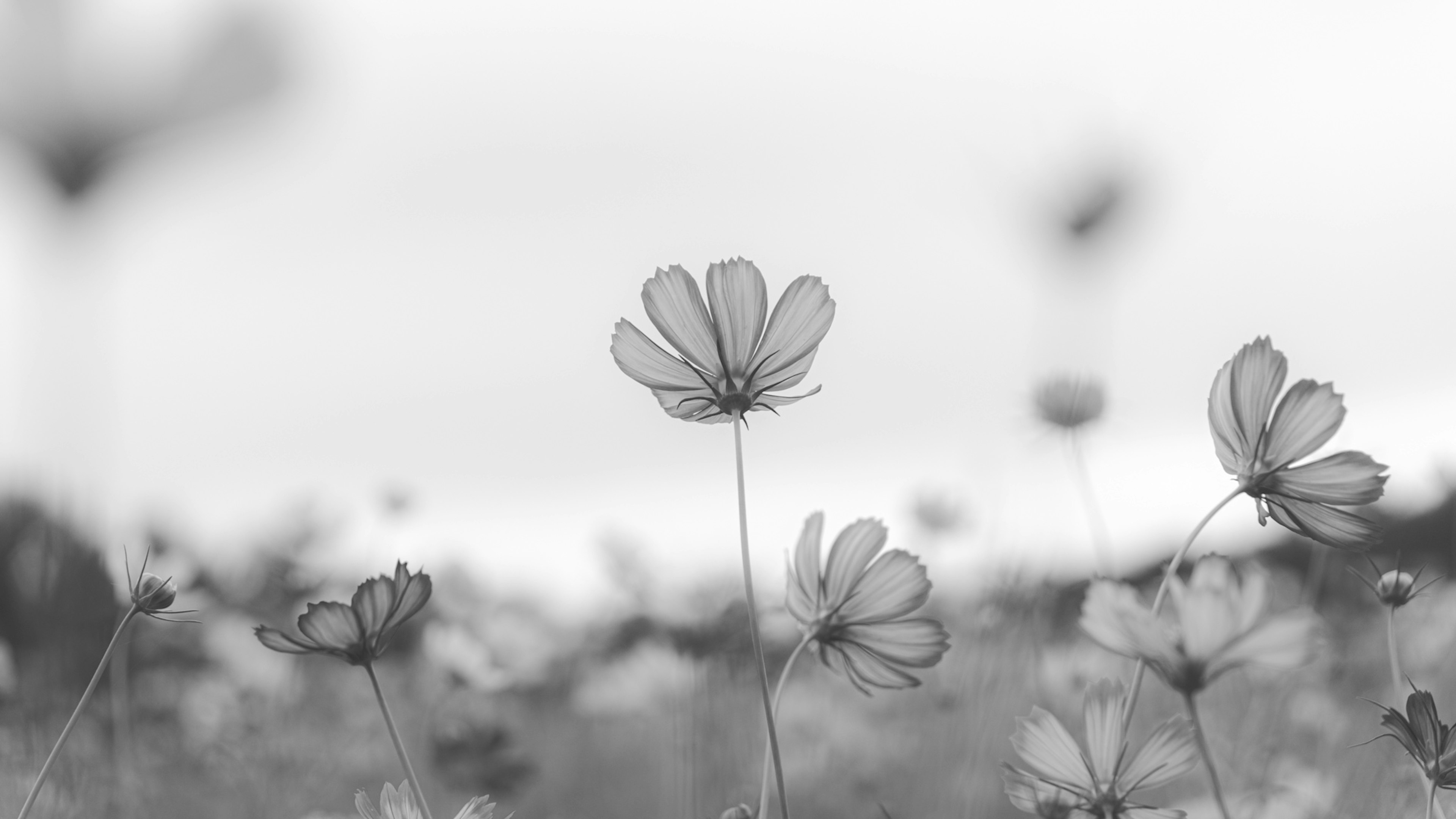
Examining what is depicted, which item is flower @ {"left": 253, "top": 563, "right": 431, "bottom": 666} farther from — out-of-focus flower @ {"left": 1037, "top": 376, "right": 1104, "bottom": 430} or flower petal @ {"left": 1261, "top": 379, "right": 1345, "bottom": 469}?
out-of-focus flower @ {"left": 1037, "top": 376, "right": 1104, "bottom": 430}

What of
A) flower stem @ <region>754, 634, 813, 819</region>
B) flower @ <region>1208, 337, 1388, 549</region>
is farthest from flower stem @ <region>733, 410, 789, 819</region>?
flower @ <region>1208, 337, 1388, 549</region>

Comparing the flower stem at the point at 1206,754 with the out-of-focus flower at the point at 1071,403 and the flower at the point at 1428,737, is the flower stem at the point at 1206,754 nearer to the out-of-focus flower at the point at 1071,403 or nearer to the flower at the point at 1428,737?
the flower at the point at 1428,737

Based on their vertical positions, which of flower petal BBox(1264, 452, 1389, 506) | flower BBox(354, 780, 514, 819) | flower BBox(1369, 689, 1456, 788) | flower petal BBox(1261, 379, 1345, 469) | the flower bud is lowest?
flower BBox(354, 780, 514, 819)

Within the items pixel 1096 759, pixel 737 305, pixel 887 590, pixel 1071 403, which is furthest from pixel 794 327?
pixel 1071 403

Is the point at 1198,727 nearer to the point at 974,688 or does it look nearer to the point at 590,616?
the point at 974,688

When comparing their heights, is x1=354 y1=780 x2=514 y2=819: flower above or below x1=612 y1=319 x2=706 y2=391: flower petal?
below

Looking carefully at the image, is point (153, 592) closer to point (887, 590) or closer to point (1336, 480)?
point (887, 590)

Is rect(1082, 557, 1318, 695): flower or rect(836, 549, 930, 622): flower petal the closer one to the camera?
rect(1082, 557, 1318, 695): flower
